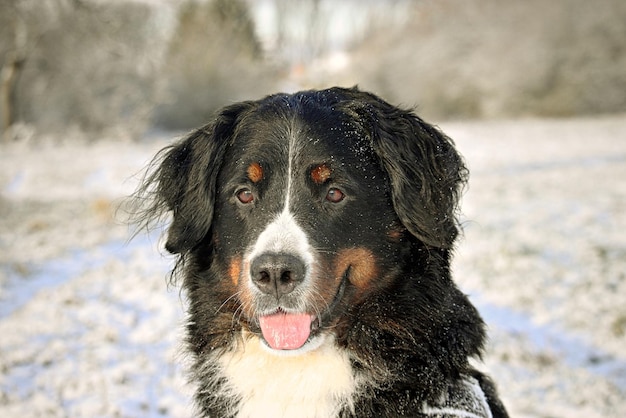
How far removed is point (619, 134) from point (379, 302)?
22649 mm

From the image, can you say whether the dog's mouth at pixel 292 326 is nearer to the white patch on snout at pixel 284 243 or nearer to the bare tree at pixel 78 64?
the white patch on snout at pixel 284 243

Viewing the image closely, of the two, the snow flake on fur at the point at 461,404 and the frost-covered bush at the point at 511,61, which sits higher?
the frost-covered bush at the point at 511,61

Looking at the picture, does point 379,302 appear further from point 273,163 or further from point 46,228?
point 46,228

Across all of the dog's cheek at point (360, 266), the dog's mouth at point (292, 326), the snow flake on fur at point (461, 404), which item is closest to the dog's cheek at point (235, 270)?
the dog's mouth at point (292, 326)

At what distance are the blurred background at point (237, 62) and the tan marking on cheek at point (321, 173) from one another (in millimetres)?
26581

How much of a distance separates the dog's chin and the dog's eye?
0.72 m

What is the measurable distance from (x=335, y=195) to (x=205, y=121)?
40.8 inches

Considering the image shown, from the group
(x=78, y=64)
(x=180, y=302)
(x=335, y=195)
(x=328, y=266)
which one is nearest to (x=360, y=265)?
(x=328, y=266)

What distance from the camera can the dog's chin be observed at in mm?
2807

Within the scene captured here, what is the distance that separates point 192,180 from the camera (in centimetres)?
328

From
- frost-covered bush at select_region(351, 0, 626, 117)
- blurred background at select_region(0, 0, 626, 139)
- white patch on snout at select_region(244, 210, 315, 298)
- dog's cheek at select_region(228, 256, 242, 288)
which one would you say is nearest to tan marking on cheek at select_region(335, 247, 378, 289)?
white patch on snout at select_region(244, 210, 315, 298)

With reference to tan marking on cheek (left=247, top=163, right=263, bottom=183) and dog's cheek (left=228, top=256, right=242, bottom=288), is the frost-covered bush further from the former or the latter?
dog's cheek (left=228, top=256, right=242, bottom=288)

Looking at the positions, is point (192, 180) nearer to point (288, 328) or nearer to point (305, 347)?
point (288, 328)

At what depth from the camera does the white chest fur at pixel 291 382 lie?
2.89 metres
